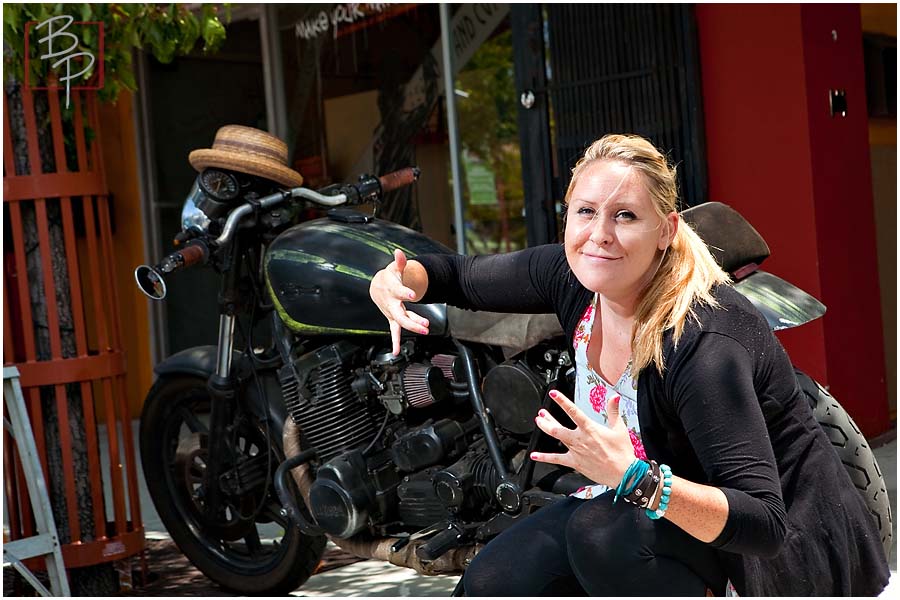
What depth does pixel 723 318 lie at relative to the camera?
226 cm

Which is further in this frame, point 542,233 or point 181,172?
point 181,172

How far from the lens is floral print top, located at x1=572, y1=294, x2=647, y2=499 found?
93.0 inches

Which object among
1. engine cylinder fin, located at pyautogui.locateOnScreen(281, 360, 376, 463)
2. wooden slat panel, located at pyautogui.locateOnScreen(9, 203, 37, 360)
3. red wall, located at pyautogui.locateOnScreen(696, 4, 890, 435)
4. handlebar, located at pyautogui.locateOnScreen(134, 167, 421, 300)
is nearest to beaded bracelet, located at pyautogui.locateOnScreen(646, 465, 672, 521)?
engine cylinder fin, located at pyautogui.locateOnScreen(281, 360, 376, 463)

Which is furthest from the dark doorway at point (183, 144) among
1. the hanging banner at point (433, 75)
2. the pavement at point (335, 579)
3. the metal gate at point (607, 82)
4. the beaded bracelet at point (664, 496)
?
the beaded bracelet at point (664, 496)

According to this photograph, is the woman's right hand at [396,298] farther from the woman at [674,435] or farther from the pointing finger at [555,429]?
the pointing finger at [555,429]

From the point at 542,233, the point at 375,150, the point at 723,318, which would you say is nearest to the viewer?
the point at 723,318

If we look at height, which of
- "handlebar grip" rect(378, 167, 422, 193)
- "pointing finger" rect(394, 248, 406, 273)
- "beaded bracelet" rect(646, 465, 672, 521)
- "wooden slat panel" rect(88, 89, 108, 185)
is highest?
"wooden slat panel" rect(88, 89, 108, 185)

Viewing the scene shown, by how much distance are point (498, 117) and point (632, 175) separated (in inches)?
174

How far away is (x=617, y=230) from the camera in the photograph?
232 cm

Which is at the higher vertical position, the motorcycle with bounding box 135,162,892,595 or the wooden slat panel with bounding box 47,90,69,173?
the wooden slat panel with bounding box 47,90,69,173

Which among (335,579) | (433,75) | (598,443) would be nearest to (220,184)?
(335,579)

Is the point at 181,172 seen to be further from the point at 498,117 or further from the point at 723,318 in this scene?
the point at 723,318

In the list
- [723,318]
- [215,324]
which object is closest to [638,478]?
[723,318]

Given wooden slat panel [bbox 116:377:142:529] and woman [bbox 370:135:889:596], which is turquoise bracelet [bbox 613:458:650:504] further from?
wooden slat panel [bbox 116:377:142:529]
